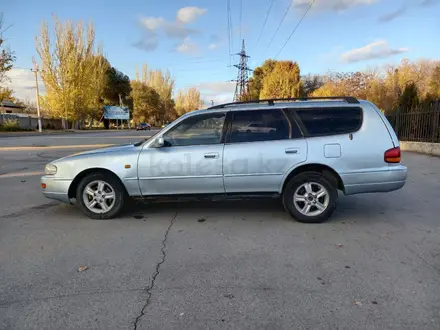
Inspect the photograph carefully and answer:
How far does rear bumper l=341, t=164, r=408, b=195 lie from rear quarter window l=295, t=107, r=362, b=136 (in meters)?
0.66

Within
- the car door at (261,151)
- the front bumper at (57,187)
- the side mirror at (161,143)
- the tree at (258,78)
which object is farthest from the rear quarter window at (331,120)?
the tree at (258,78)

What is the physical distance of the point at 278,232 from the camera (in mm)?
4293

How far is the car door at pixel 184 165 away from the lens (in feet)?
15.2

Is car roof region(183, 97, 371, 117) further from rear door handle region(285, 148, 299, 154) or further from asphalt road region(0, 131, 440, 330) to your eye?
asphalt road region(0, 131, 440, 330)

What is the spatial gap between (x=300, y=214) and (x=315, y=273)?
151cm

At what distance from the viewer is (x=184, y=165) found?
465 centimetres

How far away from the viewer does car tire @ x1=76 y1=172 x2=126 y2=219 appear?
4.82m

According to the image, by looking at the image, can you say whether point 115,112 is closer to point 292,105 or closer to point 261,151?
point 292,105

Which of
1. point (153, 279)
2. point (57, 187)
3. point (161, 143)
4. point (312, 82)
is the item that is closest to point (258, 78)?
point (312, 82)

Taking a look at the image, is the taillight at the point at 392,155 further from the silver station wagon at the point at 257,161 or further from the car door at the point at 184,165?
the car door at the point at 184,165

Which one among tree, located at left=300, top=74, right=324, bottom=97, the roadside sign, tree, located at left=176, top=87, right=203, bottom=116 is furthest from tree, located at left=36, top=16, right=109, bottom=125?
tree, located at left=176, top=87, right=203, bottom=116

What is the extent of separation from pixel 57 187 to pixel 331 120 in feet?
13.9

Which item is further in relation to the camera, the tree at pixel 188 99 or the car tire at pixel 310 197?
the tree at pixel 188 99

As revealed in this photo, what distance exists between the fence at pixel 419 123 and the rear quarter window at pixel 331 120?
35.3 feet
